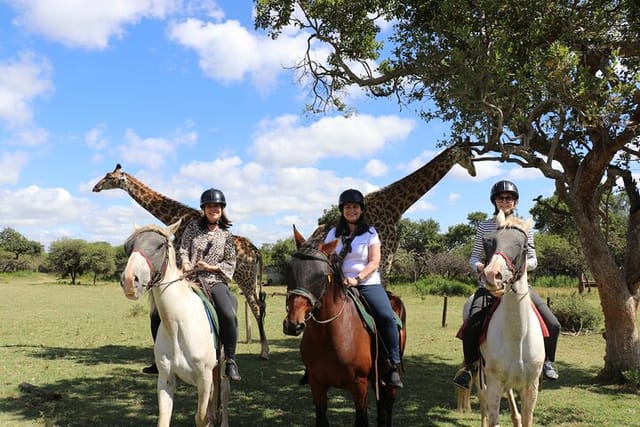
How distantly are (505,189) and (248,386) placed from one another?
18.2 ft

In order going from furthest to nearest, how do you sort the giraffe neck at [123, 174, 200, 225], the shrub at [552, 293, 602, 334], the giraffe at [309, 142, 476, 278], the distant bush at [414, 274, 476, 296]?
the distant bush at [414, 274, 476, 296]
the shrub at [552, 293, 602, 334]
the giraffe neck at [123, 174, 200, 225]
the giraffe at [309, 142, 476, 278]

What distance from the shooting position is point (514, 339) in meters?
4.52

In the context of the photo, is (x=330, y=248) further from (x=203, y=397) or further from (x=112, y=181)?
(x=112, y=181)

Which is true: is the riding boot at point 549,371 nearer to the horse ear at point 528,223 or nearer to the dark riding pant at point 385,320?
the dark riding pant at point 385,320

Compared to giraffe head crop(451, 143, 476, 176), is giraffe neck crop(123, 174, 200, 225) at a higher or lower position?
lower

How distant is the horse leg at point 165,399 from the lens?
14.8 feet

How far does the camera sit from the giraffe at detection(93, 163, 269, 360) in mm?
10586

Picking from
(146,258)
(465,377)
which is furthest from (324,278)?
(465,377)

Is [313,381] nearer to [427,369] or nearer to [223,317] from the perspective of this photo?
[223,317]

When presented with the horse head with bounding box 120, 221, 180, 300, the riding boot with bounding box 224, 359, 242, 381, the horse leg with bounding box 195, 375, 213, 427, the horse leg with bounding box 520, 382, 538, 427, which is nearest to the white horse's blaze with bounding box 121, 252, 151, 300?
the horse head with bounding box 120, 221, 180, 300

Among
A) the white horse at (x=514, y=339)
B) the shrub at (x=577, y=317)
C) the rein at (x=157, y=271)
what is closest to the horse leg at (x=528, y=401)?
the white horse at (x=514, y=339)

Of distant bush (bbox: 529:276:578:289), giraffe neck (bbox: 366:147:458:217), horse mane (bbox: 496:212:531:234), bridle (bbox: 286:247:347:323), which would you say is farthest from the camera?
distant bush (bbox: 529:276:578:289)

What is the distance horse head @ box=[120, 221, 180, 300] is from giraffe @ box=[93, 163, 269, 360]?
5.69 m

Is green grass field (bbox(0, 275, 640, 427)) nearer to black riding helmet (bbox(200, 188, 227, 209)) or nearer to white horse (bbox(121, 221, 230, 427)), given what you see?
white horse (bbox(121, 221, 230, 427))
